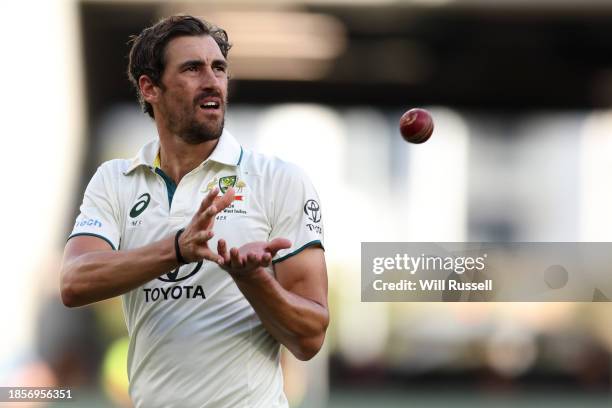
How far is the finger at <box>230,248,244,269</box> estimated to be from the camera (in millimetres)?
2119

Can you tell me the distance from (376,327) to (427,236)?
2.91ft

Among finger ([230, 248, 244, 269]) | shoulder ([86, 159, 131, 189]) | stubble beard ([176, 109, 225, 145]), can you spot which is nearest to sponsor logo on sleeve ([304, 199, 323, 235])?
stubble beard ([176, 109, 225, 145])

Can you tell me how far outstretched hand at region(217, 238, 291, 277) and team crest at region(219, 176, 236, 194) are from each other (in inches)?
20.5

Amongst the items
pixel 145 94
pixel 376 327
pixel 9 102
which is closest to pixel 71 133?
pixel 9 102

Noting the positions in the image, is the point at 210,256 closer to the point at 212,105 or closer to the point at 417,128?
the point at 212,105

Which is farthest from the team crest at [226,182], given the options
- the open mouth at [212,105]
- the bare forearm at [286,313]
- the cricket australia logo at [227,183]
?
the bare forearm at [286,313]

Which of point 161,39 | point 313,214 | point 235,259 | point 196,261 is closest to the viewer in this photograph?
point 235,259

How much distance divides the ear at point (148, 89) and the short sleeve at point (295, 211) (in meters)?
0.53

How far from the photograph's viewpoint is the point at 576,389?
8273mm

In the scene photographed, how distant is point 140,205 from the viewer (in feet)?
8.81

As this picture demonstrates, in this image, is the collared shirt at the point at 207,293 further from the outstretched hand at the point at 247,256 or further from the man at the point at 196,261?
the outstretched hand at the point at 247,256

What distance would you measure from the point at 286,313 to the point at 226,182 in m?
0.51

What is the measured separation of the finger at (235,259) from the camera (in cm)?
212

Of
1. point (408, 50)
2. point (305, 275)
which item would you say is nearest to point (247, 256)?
point (305, 275)
